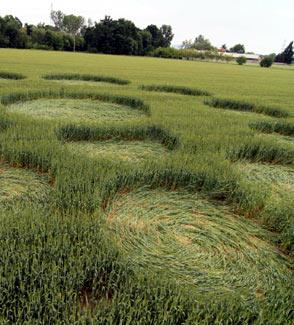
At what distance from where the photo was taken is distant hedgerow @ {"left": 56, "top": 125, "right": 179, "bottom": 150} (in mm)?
4441

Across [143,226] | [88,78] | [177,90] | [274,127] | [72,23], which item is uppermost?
[72,23]

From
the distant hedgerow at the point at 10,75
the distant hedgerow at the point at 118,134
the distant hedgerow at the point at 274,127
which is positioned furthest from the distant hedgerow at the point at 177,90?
the distant hedgerow at the point at 118,134

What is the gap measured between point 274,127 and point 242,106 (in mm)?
2282

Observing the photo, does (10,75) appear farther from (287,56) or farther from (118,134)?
(287,56)

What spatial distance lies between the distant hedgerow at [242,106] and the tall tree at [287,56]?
84.0 metres

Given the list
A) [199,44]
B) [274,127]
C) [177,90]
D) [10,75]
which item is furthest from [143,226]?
[199,44]

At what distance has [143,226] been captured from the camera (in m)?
2.50

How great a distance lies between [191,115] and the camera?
234 inches

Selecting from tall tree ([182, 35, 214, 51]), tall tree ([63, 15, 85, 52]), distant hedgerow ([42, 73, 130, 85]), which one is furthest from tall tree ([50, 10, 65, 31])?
distant hedgerow ([42, 73, 130, 85])

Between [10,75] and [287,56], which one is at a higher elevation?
[287,56]

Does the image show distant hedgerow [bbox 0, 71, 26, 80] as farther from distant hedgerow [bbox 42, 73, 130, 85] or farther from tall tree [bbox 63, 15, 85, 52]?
tall tree [bbox 63, 15, 85, 52]

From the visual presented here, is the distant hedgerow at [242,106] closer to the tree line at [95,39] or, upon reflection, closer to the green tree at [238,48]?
the tree line at [95,39]

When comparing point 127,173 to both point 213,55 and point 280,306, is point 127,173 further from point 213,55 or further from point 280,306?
point 213,55

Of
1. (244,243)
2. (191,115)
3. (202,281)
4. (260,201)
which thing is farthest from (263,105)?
(202,281)
